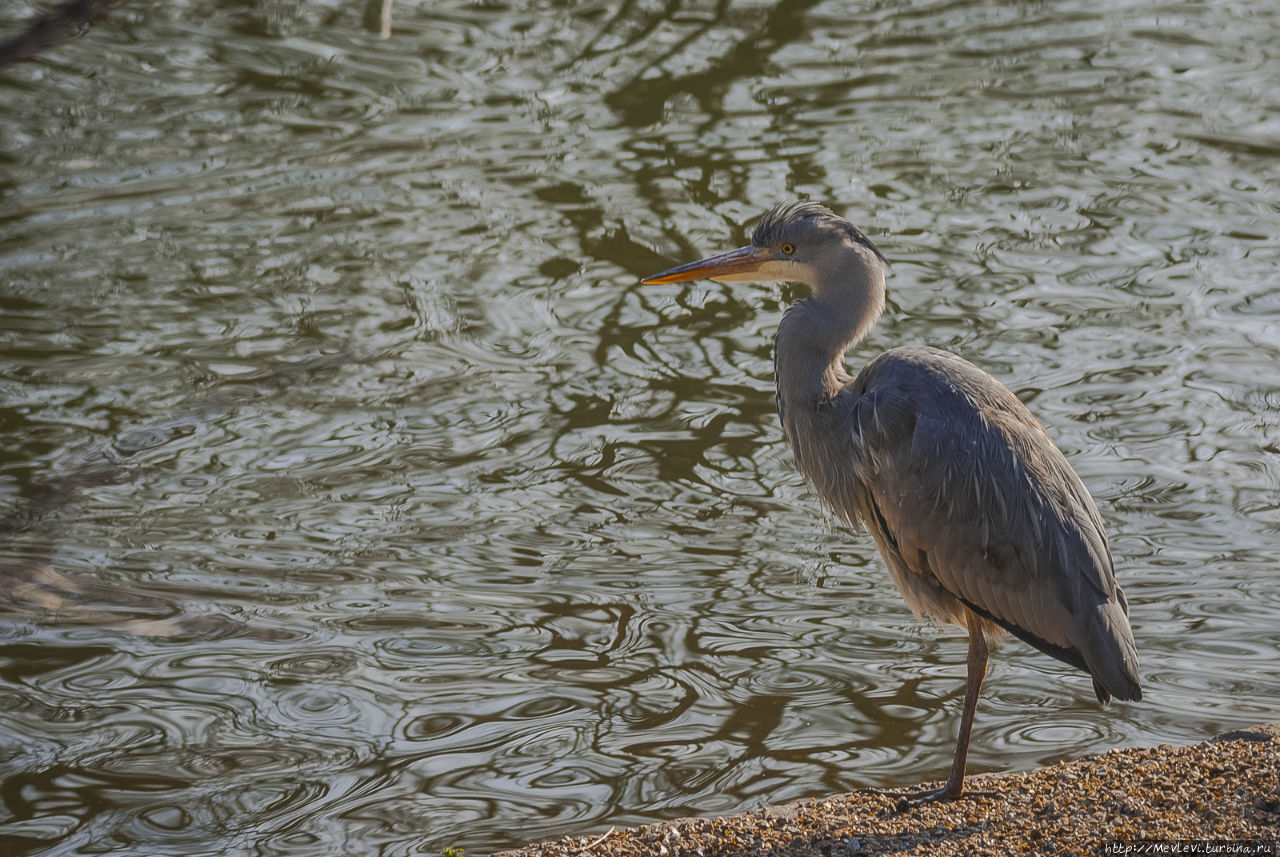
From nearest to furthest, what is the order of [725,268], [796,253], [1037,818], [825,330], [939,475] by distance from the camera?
[1037,818]
[939,475]
[825,330]
[796,253]
[725,268]

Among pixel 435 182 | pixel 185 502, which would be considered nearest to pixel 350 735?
pixel 185 502

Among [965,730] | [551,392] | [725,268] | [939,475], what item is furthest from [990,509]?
[551,392]

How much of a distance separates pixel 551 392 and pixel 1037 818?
3.58 meters

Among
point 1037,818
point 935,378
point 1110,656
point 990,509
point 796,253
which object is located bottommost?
point 1037,818

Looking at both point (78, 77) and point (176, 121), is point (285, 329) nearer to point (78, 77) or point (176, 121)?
point (176, 121)

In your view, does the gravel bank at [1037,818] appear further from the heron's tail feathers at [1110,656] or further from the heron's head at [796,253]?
the heron's head at [796,253]

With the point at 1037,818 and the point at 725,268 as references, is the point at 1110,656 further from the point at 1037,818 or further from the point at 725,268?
the point at 725,268

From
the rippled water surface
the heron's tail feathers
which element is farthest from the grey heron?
the rippled water surface

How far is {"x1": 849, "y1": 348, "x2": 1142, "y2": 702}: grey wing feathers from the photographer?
13.4 feet

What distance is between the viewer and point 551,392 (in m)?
6.84

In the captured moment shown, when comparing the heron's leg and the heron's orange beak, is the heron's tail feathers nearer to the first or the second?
the heron's leg

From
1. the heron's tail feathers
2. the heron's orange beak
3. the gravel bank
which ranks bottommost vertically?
the gravel bank

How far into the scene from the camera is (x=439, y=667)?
5.08 metres

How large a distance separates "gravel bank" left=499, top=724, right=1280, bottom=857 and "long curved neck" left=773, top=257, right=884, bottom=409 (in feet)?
4.35
